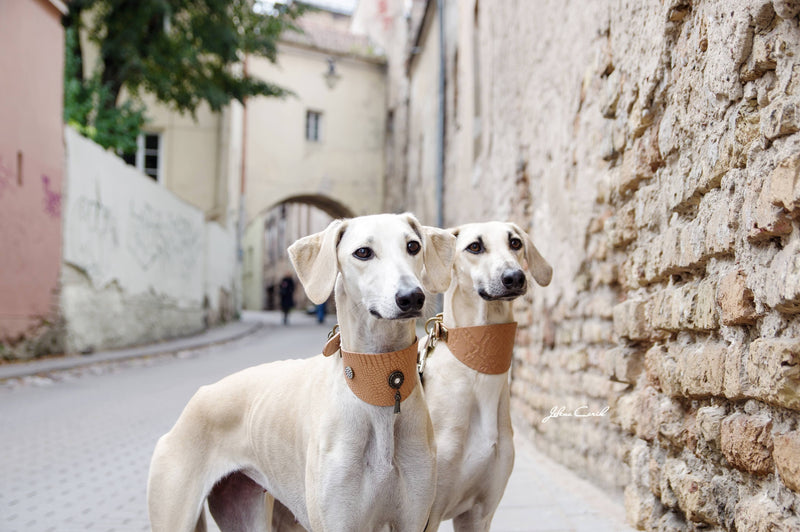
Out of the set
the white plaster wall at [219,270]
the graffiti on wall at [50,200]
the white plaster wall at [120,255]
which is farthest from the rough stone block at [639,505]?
the white plaster wall at [219,270]

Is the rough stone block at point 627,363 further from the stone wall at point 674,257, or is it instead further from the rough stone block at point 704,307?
the rough stone block at point 704,307

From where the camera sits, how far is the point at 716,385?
104 inches

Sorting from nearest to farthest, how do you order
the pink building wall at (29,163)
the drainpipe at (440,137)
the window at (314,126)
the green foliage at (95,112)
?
1. the pink building wall at (29,163)
2. the green foliage at (95,112)
3. the drainpipe at (440,137)
4. the window at (314,126)

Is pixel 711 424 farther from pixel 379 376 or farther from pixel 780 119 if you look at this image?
pixel 379 376

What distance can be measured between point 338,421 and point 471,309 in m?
1.13

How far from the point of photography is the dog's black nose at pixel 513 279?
2951mm

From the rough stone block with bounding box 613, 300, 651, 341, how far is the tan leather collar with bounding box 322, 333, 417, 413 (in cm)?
162

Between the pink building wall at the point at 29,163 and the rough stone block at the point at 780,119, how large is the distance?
1054 centimetres

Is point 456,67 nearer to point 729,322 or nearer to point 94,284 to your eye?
point 94,284

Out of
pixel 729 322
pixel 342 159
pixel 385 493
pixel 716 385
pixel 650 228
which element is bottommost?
pixel 385 493

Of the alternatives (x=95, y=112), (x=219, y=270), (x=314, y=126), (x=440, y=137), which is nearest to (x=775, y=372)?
(x=440, y=137)

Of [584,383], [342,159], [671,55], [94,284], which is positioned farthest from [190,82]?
[671,55]

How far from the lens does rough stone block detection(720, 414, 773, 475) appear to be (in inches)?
90.4

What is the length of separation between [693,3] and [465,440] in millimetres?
1970
